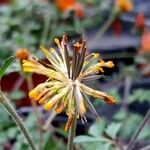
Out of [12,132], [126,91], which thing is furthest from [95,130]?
[126,91]

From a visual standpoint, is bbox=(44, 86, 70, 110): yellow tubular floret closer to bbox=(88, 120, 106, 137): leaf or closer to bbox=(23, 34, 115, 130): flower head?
bbox=(23, 34, 115, 130): flower head

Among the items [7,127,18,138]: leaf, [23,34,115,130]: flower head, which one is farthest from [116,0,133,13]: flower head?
[23,34,115,130]: flower head

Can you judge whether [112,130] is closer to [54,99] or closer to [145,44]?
[54,99]

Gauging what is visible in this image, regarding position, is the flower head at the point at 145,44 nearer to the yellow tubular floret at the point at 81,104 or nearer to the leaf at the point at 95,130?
the leaf at the point at 95,130

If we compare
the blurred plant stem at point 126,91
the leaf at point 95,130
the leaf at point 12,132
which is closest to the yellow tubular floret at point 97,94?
the leaf at point 95,130

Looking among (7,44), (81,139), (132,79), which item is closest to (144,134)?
(81,139)

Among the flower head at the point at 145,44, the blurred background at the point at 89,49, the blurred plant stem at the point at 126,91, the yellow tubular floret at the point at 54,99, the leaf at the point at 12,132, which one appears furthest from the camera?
the flower head at the point at 145,44

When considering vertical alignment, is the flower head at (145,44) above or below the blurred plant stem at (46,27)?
below

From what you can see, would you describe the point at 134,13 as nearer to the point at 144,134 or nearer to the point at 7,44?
the point at 7,44
